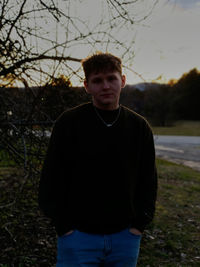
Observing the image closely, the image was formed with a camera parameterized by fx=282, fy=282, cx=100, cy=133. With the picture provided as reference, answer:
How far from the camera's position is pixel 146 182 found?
1932 mm

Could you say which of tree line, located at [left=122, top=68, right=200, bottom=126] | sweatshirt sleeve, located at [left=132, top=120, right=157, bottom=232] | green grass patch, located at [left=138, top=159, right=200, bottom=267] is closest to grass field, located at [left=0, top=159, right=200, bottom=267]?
green grass patch, located at [left=138, top=159, right=200, bottom=267]

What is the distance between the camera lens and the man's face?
1.78m

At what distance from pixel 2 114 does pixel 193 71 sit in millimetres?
53957

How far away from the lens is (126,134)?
1798 millimetres

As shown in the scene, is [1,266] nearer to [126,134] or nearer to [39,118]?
[39,118]

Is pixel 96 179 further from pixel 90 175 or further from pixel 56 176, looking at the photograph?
pixel 56 176

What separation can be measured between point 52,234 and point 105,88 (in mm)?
2949

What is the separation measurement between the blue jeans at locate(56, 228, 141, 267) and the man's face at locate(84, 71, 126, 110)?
0.81 meters

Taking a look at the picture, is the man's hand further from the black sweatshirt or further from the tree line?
the tree line

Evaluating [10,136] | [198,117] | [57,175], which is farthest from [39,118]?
[198,117]

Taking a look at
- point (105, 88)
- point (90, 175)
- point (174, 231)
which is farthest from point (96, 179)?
point (174, 231)

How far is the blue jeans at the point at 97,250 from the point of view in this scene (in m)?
1.68

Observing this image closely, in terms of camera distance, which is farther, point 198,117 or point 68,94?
point 198,117

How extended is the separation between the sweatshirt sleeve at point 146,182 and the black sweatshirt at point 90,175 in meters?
0.09
